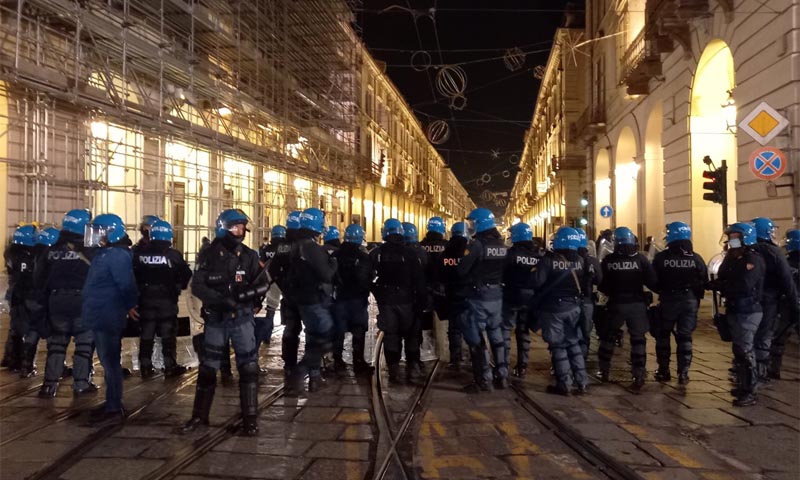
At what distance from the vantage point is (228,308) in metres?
5.23

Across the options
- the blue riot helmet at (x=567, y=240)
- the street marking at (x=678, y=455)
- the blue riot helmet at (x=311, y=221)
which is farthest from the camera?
the blue riot helmet at (x=567, y=240)

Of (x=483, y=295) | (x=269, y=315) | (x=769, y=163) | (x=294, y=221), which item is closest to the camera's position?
(x=483, y=295)

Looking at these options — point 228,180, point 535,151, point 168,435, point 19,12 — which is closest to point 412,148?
point 535,151

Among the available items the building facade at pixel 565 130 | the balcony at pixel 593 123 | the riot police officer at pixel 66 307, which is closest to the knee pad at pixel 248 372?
the riot police officer at pixel 66 307

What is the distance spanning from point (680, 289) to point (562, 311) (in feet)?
5.18

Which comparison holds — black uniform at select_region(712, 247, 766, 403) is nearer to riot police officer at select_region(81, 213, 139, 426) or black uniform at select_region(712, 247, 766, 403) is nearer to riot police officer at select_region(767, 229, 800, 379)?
riot police officer at select_region(767, 229, 800, 379)

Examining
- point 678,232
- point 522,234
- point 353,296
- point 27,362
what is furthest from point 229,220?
point 678,232

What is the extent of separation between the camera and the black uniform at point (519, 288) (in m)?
7.35

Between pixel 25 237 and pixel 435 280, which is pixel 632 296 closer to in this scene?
pixel 435 280

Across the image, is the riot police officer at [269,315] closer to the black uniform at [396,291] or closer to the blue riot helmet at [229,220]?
the blue riot helmet at [229,220]

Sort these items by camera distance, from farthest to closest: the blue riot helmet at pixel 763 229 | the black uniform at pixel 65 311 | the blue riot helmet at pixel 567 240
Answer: the blue riot helmet at pixel 763 229
the blue riot helmet at pixel 567 240
the black uniform at pixel 65 311

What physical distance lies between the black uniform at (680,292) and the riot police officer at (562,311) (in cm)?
109

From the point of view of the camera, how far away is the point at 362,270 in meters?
7.69

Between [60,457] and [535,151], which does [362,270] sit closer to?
[60,457]
